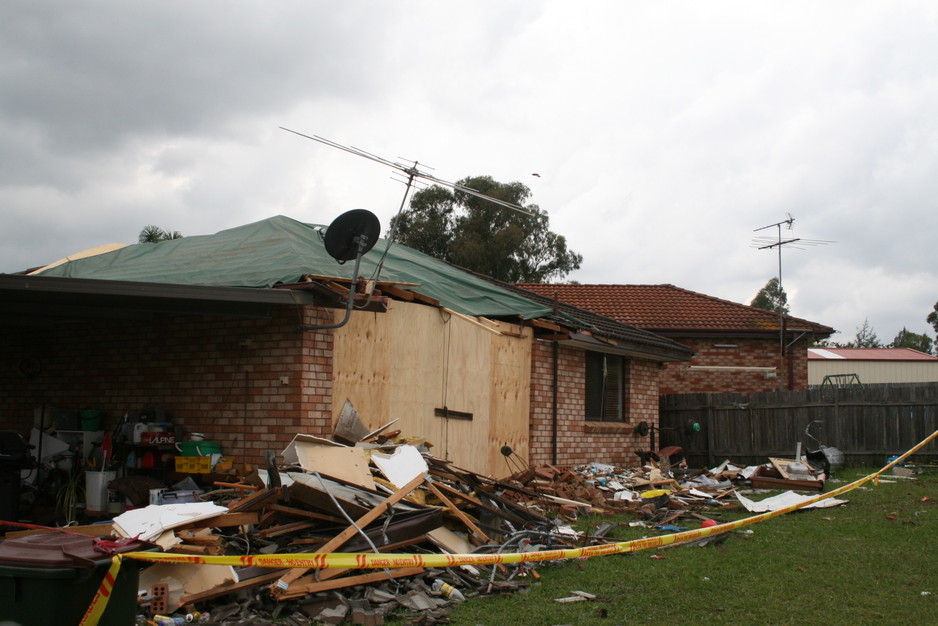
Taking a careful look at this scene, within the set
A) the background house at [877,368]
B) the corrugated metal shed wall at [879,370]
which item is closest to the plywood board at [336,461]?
the background house at [877,368]

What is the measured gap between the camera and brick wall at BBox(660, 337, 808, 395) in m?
24.8

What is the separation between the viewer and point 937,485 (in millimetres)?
13547

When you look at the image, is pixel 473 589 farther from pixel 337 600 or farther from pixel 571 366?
pixel 571 366

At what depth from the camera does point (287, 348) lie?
9188 mm

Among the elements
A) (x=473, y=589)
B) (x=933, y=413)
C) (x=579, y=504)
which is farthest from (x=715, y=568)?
(x=933, y=413)

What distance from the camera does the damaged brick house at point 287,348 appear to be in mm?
9070

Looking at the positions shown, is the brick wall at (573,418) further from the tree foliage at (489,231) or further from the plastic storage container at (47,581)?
the tree foliage at (489,231)

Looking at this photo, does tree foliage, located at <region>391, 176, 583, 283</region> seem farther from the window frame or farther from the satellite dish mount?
the satellite dish mount

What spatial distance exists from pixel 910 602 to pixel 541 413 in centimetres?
734

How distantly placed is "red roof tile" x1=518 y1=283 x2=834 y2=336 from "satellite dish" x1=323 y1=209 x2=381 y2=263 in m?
16.0

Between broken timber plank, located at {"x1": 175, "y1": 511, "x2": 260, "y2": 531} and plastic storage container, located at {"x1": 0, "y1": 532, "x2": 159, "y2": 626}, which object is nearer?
plastic storage container, located at {"x1": 0, "y1": 532, "x2": 159, "y2": 626}

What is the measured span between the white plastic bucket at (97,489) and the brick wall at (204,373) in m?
0.99

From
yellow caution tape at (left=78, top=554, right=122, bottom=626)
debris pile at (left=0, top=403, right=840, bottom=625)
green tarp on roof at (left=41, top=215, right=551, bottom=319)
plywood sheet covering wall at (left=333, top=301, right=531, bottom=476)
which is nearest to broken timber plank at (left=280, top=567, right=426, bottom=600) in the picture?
debris pile at (left=0, top=403, right=840, bottom=625)

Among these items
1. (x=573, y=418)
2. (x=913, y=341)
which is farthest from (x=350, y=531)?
(x=913, y=341)
